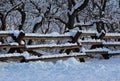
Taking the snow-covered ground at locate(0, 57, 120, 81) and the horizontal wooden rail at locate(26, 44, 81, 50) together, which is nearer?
the snow-covered ground at locate(0, 57, 120, 81)

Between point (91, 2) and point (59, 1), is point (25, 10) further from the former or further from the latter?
point (91, 2)

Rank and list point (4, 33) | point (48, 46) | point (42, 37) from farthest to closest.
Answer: point (48, 46) < point (42, 37) < point (4, 33)

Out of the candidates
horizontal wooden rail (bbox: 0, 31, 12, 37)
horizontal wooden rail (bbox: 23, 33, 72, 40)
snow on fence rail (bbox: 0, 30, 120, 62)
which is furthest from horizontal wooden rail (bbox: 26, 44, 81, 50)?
horizontal wooden rail (bbox: 0, 31, 12, 37)

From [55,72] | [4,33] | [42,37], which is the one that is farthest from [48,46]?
[55,72]

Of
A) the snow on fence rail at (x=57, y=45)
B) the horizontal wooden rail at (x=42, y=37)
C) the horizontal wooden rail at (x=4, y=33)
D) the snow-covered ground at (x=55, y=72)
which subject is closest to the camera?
the snow-covered ground at (x=55, y=72)

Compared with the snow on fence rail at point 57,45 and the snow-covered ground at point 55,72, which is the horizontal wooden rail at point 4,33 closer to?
the snow on fence rail at point 57,45

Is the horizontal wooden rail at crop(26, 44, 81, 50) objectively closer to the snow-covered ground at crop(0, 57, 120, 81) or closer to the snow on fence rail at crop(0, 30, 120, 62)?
the snow on fence rail at crop(0, 30, 120, 62)

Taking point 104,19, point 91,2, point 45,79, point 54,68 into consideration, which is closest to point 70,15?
point 104,19

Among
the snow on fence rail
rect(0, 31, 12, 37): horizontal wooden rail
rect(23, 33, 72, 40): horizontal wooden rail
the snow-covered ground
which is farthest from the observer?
rect(23, 33, 72, 40): horizontal wooden rail

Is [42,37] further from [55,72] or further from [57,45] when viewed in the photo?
[55,72]

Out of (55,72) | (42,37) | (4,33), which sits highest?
(4,33)

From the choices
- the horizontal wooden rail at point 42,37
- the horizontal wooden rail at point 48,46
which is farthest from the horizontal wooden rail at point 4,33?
the horizontal wooden rail at point 48,46

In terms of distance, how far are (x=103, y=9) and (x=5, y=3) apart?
702cm

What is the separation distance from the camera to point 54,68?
11.1 m
